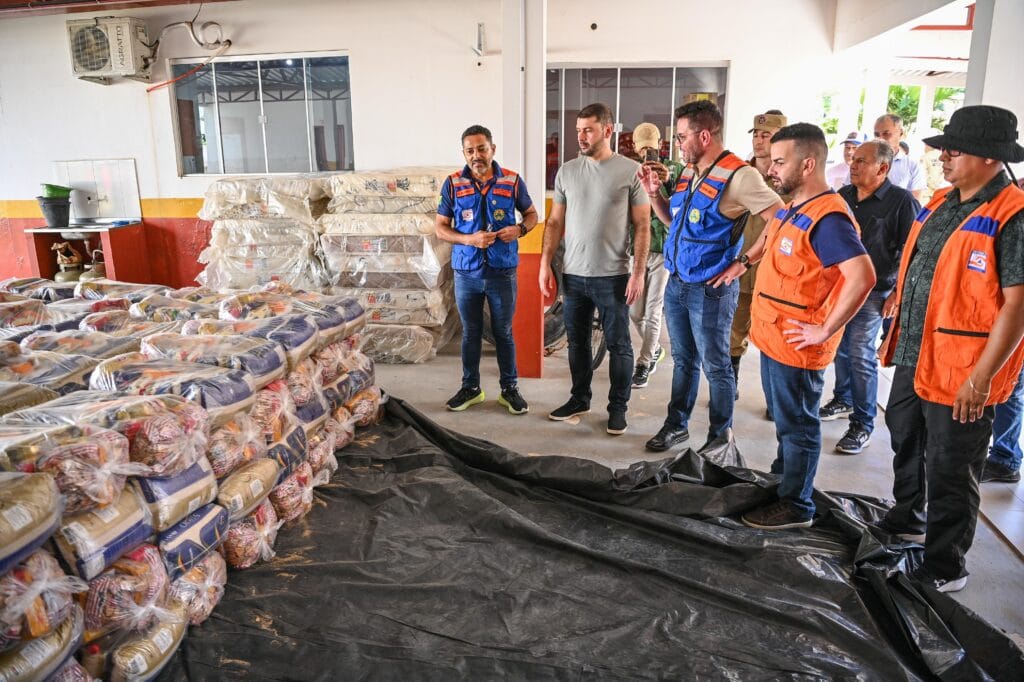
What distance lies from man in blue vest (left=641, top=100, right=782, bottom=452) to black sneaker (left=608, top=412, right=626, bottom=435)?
50 cm

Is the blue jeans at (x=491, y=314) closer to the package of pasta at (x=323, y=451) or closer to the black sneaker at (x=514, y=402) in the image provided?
the black sneaker at (x=514, y=402)

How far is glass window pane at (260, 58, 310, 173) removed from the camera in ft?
22.1

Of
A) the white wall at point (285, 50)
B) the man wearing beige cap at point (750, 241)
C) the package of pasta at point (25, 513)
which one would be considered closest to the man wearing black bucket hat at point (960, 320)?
the man wearing beige cap at point (750, 241)

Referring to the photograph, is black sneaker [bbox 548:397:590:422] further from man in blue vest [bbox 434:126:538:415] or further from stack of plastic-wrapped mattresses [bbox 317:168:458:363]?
stack of plastic-wrapped mattresses [bbox 317:168:458:363]


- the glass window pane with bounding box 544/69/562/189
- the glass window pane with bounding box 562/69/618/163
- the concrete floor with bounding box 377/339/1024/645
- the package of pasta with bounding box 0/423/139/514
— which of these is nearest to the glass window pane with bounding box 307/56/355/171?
the glass window pane with bounding box 544/69/562/189

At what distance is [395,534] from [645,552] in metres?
1.02

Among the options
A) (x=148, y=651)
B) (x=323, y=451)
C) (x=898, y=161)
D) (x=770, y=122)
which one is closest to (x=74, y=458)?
(x=148, y=651)

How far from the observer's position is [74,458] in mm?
1842

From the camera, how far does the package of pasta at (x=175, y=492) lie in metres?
2.05

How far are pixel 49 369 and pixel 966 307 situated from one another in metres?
3.23

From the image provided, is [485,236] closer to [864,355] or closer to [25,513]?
[864,355]

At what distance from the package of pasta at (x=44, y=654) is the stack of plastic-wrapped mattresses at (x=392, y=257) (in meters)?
3.76

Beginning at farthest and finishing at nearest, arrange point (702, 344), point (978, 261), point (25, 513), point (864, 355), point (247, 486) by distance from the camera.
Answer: point (864, 355) < point (702, 344) < point (247, 486) < point (978, 261) < point (25, 513)

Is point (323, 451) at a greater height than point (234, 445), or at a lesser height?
lesser
